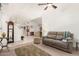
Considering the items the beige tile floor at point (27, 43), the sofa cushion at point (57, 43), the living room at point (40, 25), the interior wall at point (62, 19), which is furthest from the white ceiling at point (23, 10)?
the sofa cushion at point (57, 43)

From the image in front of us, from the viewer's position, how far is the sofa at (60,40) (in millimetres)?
2619

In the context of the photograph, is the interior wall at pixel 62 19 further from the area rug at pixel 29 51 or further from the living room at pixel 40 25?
the area rug at pixel 29 51

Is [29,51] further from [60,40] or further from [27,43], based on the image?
[60,40]

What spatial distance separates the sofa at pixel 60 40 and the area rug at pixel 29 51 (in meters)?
0.22

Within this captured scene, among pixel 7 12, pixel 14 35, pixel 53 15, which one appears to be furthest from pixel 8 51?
pixel 53 15

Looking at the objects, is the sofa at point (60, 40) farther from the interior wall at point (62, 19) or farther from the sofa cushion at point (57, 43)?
the interior wall at point (62, 19)

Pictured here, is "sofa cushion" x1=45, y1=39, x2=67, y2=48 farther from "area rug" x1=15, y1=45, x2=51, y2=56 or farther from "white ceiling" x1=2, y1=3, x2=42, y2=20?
"white ceiling" x1=2, y1=3, x2=42, y2=20

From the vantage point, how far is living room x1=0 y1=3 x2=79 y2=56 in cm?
264

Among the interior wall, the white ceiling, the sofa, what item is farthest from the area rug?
the white ceiling

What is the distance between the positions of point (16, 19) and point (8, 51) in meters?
0.71

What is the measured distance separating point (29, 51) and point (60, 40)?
719 millimetres

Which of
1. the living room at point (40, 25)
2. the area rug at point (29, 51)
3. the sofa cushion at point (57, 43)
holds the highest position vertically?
the living room at point (40, 25)

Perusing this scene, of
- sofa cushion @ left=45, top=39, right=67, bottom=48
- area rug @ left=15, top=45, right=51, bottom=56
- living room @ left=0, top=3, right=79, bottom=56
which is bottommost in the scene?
area rug @ left=15, top=45, right=51, bottom=56

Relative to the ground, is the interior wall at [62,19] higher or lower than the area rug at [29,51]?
higher
